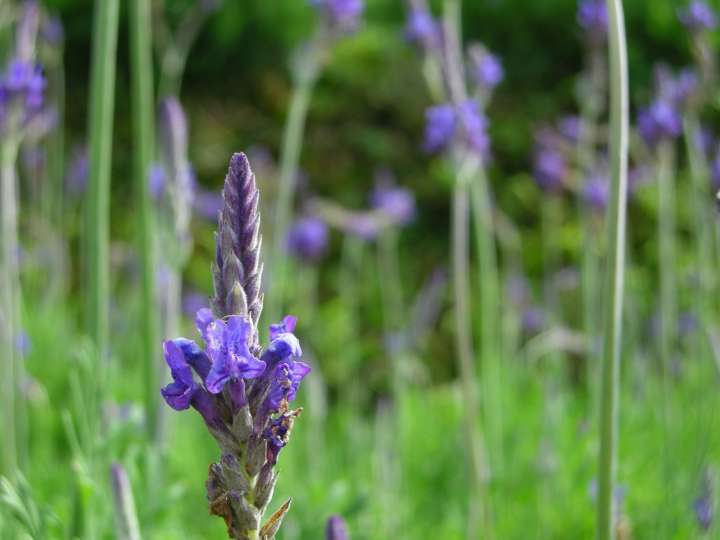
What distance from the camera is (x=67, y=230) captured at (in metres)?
5.08

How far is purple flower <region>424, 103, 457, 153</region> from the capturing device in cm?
191

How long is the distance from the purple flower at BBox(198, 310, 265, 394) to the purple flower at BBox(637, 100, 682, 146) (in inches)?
69.5

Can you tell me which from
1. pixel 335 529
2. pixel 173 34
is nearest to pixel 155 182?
pixel 335 529

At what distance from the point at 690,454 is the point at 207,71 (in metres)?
4.30

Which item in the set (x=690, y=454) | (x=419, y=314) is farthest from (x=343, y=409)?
(x=690, y=454)

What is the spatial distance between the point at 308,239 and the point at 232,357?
2.50 metres

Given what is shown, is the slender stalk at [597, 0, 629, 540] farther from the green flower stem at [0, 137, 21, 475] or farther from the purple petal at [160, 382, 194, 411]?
the green flower stem at [0, 137, 21, 475]

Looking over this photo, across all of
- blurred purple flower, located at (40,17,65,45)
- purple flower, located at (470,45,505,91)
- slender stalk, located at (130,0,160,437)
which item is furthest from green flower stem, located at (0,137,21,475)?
blurred purple flower, located at (40,17,65,45)

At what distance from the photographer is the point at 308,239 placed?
318 centimetres

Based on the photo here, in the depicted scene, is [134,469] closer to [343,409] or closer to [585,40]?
[585,40]

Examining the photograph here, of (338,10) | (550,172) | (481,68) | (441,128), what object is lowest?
(550,172)

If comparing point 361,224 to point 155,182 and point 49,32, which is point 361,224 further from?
point 49,32

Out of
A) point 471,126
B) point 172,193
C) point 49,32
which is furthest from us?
point 49,32

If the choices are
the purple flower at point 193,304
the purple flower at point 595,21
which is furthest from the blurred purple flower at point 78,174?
the purple flower at point 595,21
